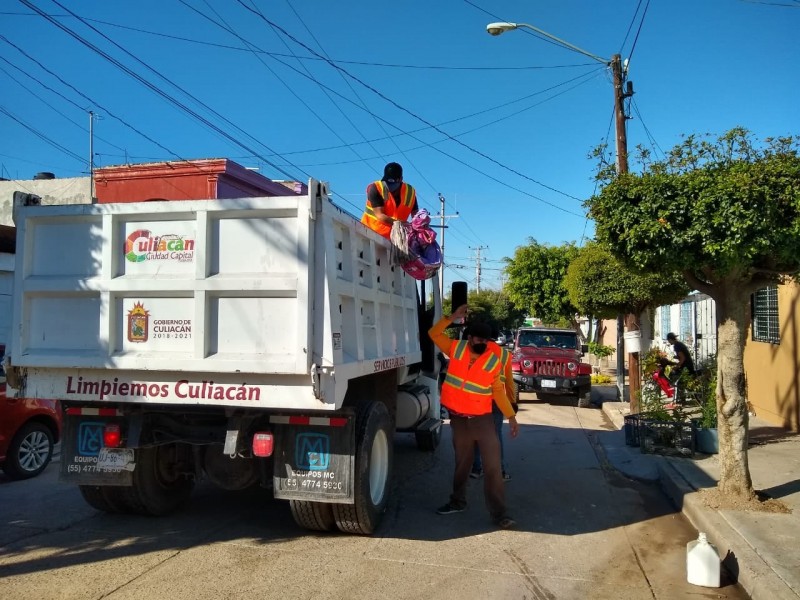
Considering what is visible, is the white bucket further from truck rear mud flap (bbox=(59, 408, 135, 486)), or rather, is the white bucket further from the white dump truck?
truck rear mud flap (bbox=(59, 408, 135, 486))

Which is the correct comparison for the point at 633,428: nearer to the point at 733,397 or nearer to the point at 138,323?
the point at 733,397

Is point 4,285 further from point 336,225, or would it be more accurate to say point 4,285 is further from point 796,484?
point 796,484

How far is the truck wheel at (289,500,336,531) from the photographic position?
4.99 meters

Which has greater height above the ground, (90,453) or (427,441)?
(90,453)

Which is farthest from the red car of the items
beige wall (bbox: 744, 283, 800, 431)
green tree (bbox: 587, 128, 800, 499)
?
beige wall (bbox: 744, 283, 800, 431)

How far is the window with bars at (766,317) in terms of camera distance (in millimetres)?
10602

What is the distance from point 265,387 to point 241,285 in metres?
0.72

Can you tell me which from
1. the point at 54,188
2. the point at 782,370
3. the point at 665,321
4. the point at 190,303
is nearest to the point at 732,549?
the point at 190,303

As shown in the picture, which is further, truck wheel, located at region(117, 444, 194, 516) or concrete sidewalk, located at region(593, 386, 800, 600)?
truck wheel, located at region(117, 444, 194, 516)

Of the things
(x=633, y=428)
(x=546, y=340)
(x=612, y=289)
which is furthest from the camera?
(x=546, y=340)

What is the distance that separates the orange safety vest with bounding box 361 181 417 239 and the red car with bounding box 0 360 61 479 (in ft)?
13.3

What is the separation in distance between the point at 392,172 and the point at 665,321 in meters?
21.8

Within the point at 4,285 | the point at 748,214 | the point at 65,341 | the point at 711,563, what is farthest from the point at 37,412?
the point at 748,214

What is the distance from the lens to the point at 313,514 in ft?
16.6
